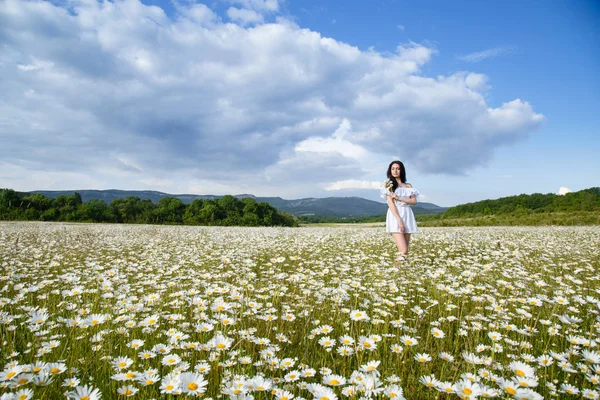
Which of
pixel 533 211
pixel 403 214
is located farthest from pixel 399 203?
pixel 533 211

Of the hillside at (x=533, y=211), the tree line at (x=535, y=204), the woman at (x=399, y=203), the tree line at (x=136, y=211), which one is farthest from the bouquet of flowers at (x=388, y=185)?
the tree line at (x=535, y=204)

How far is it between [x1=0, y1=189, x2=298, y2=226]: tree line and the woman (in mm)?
42772

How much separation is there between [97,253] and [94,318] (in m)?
6.85

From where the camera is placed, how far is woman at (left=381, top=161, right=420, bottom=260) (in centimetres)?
804

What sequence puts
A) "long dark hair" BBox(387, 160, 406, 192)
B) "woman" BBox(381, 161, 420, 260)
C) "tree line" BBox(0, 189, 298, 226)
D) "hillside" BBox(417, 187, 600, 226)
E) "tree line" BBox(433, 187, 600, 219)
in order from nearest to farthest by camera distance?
"woman" BBox(381, 161, 420, 260) < "long dark hair" BBox(387, 160, 406, 192) < "hillside" BBox(417, 187, 600, 226) < "tree line" BBox(433, 187, 600, 219) < "tree line" BBox(0, 189, 298, 226)

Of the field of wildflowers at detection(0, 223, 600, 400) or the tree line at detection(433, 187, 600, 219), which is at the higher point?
the tree line at detection(433, 187, 600, 219)

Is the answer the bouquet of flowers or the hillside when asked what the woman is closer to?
the bouquet of flowers

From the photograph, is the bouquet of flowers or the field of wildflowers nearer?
the field of wildflowers

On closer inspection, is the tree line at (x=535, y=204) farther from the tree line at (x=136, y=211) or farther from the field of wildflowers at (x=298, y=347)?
the field of wildflowers at (x=298, y=347)

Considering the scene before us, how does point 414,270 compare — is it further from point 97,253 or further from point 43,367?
point 97,253

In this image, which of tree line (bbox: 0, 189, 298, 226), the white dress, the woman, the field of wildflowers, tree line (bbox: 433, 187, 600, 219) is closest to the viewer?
the field of wildflowers

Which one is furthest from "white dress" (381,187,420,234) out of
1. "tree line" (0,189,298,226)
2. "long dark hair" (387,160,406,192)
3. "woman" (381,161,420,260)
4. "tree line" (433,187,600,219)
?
"tree line" (433,187,600,219)

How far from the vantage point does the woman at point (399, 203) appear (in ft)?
26.4

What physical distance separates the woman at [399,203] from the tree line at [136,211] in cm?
4277
